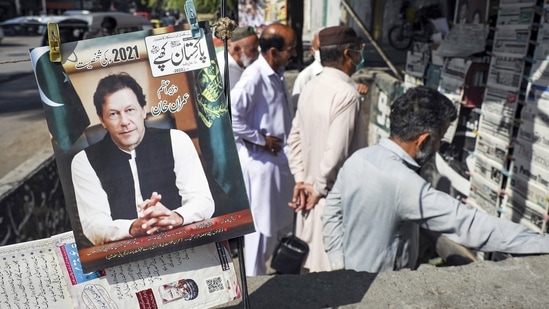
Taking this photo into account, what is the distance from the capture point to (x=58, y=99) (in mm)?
1261

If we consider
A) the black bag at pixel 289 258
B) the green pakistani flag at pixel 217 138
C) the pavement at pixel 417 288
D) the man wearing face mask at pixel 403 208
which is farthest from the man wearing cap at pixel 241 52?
the green pakistani flag at pixel 217 138

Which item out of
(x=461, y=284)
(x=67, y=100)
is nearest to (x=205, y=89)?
(x=67, y=100)

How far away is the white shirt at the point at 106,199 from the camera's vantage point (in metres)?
1.29

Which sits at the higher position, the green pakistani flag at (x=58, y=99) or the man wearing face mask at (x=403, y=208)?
the green pakistani flag at (x=58, y=99)

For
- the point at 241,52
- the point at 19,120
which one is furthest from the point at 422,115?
the point at 19,120

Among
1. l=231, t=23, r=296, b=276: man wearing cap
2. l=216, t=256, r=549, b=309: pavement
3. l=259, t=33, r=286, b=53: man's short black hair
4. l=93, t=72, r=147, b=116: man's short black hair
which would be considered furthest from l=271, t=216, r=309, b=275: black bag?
l=93, t=72, r=147, b=116: man's short black hair

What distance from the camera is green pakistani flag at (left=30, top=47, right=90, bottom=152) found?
1.25 metres

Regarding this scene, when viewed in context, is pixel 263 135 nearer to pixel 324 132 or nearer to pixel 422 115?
pixel 324 132

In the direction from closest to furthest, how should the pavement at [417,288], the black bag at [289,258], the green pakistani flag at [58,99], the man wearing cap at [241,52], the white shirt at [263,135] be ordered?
the green pakistani flag at [58,99], the pavement at [417,288], the black bag at [289,258], the white shirt at [263,135], the man wearing cap at [241,52]

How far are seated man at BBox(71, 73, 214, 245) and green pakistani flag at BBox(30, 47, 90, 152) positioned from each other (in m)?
0.05

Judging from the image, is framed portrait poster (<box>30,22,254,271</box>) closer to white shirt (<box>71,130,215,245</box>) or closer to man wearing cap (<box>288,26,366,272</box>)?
white shirt (<box>71,130,215,245</box>)

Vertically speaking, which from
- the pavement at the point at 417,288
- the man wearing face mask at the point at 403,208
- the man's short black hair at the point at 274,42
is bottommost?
the pavement at the point at 417,288

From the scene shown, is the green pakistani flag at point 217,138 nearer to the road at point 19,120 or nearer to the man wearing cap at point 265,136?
the man wearing cap at point 265,136

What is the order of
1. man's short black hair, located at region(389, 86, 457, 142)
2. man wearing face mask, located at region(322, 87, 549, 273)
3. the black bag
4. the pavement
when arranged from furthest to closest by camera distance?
the black bag < man's short black hair, located at region(389, 86, 457, 142) < man wearing face mask, located at region(322, 87, 549, 273) < the pavement
